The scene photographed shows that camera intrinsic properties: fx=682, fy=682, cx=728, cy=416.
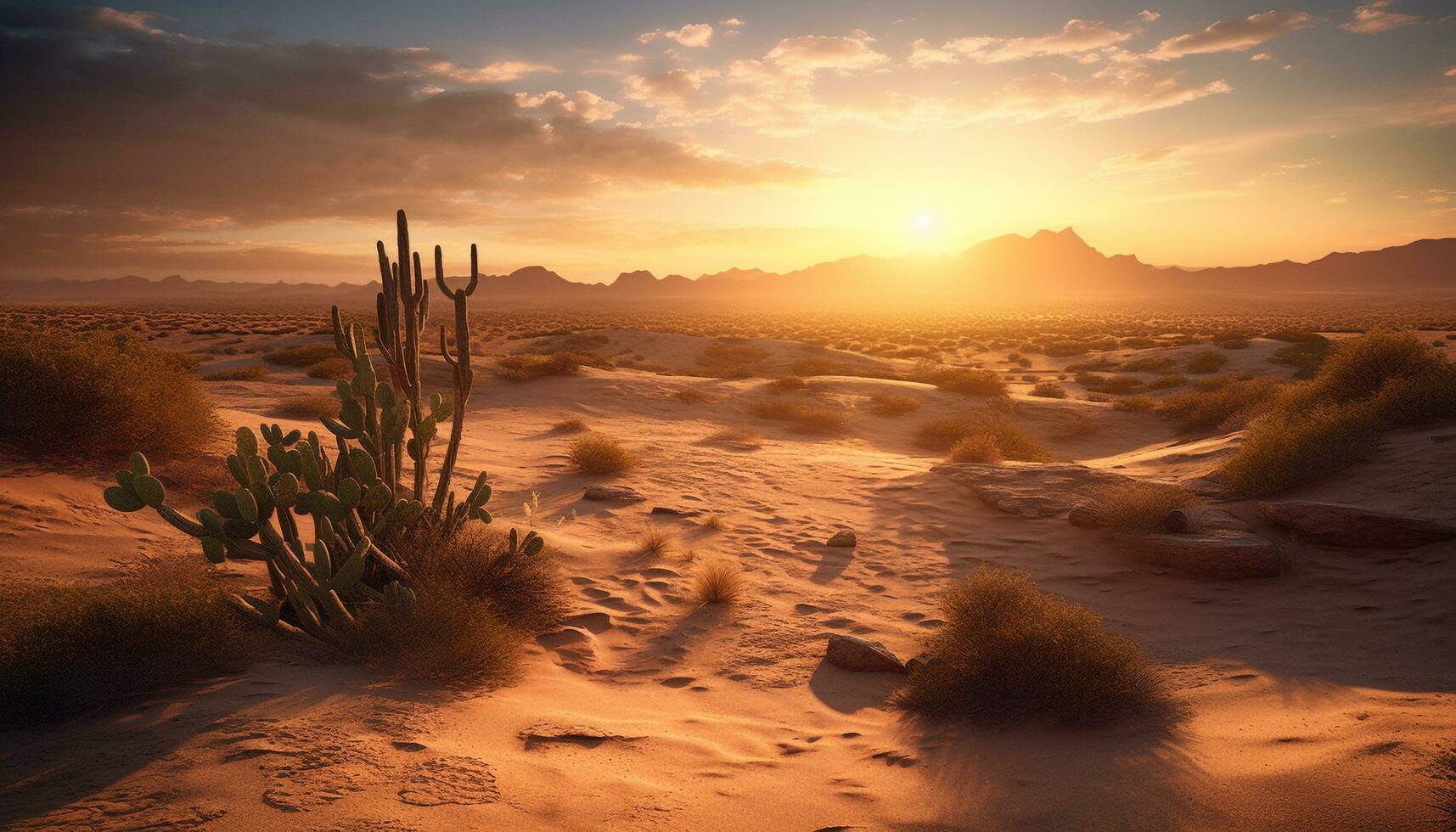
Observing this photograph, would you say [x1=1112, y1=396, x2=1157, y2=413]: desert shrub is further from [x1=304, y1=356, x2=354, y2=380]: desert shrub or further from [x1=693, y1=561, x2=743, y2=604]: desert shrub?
[x1=304, y1=356, x2=354, y2=380]: desert shrub

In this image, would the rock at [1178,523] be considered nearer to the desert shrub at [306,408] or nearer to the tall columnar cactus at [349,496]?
the tall columnar cactus at [349,496]

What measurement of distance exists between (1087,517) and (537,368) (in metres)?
15.6

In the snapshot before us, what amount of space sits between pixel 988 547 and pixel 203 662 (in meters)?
7.54

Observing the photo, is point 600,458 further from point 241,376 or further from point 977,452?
point 241,376

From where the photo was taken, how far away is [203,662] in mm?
3873

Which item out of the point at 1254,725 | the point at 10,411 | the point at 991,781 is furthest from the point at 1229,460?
the point at 10,411

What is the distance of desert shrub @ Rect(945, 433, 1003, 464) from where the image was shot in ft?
40.9

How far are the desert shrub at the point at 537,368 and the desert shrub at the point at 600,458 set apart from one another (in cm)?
936

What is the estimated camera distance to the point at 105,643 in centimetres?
364

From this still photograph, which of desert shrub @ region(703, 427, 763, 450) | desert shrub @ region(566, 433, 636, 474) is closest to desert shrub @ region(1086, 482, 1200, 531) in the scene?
desert shrub @ region(566, 433, 636, 474)

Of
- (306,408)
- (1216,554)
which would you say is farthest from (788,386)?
(1216,554)

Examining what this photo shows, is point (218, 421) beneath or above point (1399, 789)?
above

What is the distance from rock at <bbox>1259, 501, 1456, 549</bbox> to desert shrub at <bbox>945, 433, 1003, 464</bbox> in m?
5.41

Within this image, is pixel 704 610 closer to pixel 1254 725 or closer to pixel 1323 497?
pixel 1254 725
